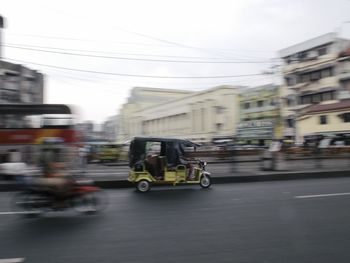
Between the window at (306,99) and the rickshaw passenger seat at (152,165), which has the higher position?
the window at (306,99)

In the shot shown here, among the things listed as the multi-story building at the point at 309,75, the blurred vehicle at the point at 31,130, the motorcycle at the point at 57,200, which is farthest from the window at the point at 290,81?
the motorcycle at the point at 57,200

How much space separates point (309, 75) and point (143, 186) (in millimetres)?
44419

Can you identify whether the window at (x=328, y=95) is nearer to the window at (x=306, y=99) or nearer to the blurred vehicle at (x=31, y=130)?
the window at (x=306, y=99)

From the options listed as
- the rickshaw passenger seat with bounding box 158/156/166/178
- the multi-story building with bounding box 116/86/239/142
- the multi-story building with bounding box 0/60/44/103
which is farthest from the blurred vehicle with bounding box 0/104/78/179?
the multi-story building with bounding box 116/86/239/142

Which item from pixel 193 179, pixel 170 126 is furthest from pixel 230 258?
pixel 170 126

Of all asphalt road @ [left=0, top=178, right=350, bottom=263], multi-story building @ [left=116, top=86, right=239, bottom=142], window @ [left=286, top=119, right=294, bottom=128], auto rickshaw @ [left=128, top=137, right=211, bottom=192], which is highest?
multi-story building @ [left=116, top=86, right=239, bottom=142]

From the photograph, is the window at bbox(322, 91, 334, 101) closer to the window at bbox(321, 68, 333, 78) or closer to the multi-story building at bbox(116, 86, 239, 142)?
the window at bbox(321, 68, 333, 78)

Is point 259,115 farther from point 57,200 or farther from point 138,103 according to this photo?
point 57,200

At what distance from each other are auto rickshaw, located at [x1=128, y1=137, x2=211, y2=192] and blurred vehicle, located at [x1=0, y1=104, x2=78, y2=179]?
182 inches

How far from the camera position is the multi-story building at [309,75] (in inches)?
1907

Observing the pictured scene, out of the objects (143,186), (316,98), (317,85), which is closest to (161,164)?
(143,186)

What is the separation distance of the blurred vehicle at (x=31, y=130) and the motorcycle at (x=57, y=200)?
7978mm

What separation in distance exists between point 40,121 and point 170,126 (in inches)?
2970

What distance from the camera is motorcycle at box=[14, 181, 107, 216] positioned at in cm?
829
